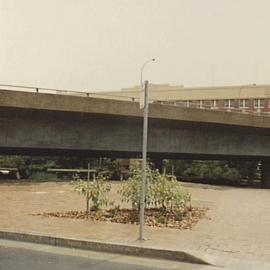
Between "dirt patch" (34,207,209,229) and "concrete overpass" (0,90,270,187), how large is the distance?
12.1 metres

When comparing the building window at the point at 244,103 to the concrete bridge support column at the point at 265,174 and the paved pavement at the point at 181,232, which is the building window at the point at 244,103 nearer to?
the concrete bridge support column at the point at 265,174

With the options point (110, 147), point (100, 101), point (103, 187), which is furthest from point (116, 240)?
point (110, 147)

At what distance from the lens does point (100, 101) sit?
89.5ft

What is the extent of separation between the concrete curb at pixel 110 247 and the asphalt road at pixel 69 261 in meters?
0.16

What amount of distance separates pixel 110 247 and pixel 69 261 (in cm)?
105

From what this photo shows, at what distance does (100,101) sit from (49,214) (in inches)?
559

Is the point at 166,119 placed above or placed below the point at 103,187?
above

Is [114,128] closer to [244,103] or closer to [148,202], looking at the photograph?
[148,202]

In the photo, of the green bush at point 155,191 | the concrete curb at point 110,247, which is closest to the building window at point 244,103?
the green bush at point 155,191

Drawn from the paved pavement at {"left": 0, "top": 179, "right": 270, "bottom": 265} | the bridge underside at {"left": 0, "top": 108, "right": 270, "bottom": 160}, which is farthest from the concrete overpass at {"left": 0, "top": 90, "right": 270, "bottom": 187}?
the paved pavement at {"left": 0, "top": 179, "right": 270, "bottom": 265}

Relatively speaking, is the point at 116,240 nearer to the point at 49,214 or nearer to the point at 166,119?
the point at 49,214

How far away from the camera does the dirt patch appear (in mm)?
12266

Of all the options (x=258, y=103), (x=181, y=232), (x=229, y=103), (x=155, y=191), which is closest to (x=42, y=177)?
(x=155, y=191)

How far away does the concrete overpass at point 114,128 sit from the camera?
26.2 metres
